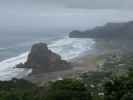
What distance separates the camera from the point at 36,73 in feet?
310

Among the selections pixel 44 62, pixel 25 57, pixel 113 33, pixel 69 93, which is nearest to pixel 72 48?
pixel 25 57

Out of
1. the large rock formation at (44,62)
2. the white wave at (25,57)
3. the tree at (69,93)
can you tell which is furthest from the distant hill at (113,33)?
the tree at (69,93)

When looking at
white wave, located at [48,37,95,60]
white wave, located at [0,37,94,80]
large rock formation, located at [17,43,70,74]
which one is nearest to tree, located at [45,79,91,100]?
white wave, located at [0,37,94,80]

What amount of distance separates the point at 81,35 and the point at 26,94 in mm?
131976

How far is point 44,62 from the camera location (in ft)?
331

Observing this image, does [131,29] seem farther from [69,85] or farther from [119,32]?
[69,85]

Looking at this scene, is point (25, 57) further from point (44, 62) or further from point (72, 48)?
point (44, 62)

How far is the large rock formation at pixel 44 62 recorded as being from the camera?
9894 centimetres

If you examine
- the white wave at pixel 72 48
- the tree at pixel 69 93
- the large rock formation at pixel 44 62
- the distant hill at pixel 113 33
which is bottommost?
the tree at pixel 69 93

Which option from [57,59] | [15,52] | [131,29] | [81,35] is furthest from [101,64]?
[81,35]

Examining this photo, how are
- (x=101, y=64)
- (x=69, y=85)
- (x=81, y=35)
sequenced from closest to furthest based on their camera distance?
(x=69, y=85)
(x=101, y=64)
(x=81, y=35)


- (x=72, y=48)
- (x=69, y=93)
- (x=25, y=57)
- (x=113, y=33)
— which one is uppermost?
(x=113, y=33)

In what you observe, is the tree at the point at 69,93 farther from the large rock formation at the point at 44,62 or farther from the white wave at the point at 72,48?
the white wave at the point at 72,48

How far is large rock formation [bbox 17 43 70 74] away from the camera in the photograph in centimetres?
9894
